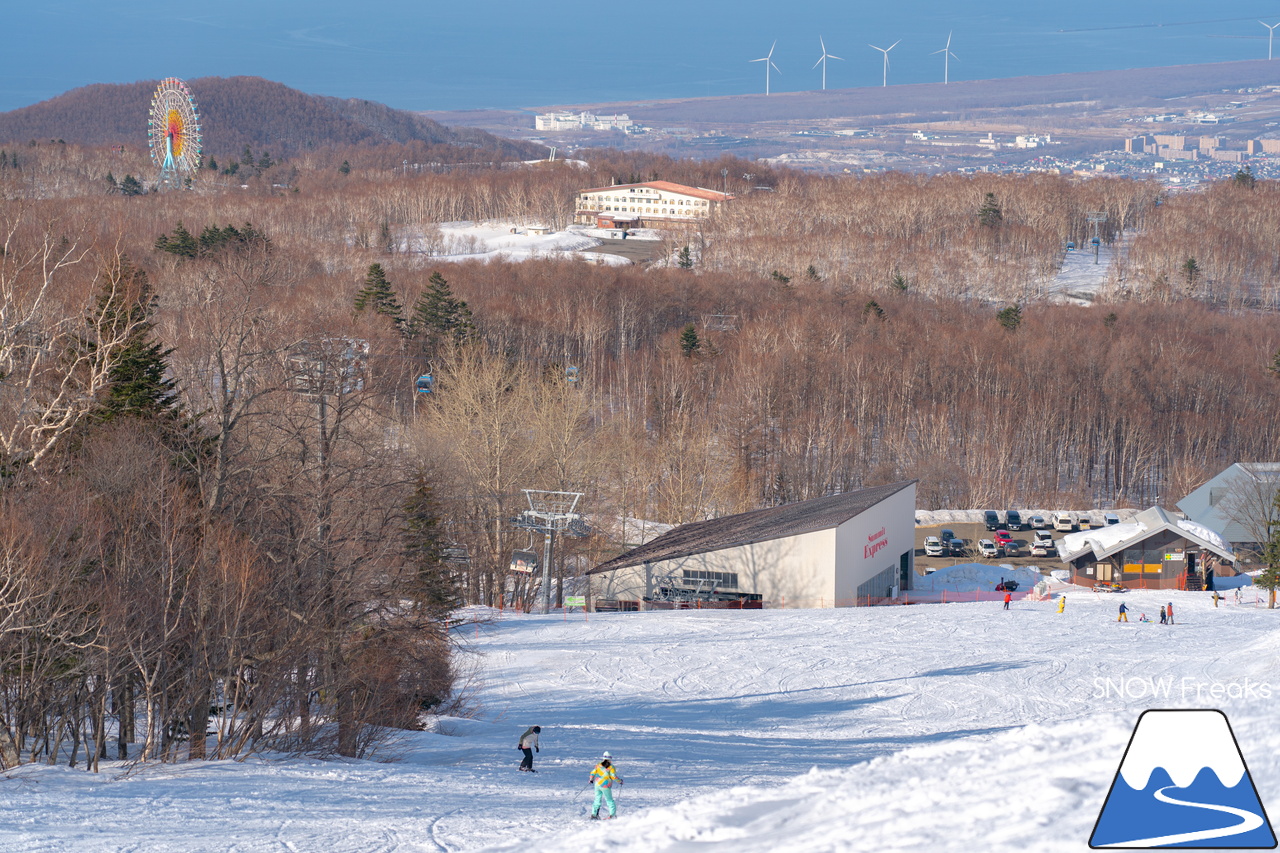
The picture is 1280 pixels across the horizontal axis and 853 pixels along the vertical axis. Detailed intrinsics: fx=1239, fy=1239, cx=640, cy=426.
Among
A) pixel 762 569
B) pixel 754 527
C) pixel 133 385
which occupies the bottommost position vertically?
pixel 762 569

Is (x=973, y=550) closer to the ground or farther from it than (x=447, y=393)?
closer to the ground

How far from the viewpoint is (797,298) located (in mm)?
92812

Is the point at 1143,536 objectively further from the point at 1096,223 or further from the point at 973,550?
the point at 1096,223

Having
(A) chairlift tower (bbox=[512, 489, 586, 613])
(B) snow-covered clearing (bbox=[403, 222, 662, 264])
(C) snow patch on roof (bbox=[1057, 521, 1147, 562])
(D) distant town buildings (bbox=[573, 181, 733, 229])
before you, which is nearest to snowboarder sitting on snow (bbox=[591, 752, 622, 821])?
(A) chairlift tower (bbox=[512, 489, 586, 613])

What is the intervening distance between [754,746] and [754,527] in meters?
20.5

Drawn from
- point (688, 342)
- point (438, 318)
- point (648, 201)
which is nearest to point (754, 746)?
point (438, 318)

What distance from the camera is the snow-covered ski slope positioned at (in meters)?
11.1

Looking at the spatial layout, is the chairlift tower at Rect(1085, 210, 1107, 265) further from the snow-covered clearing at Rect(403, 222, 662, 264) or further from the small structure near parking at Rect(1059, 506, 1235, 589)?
the small structure near parking at Rect(1059, 506, 1235, 589)

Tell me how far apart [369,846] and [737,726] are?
879 cm

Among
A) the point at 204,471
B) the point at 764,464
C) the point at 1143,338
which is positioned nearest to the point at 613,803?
the point at 204,471

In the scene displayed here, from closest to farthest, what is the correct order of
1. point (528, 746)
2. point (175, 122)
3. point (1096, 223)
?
1. point (528, 746)
2. point (175, 122)
3. point (1096, 223)

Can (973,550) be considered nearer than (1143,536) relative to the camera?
No

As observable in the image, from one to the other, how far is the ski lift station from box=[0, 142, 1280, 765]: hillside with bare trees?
4409 millimetres

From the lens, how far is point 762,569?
35688mm
